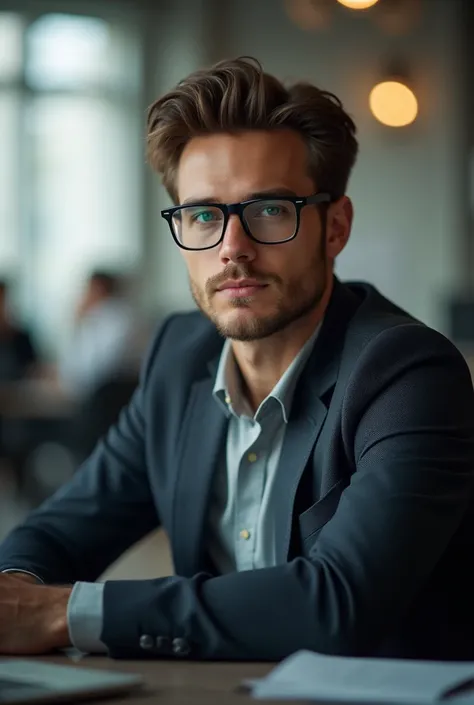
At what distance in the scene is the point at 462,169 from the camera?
927 centimetres

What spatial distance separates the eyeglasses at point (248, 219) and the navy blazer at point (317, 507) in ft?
0.54

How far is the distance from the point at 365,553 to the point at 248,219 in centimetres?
61

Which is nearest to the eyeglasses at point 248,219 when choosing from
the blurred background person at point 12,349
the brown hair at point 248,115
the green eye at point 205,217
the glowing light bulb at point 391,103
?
the green eye at point 205,217

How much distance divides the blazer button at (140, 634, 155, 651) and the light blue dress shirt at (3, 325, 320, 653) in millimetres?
468

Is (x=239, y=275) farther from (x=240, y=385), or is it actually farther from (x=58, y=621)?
(x=58, y=621)

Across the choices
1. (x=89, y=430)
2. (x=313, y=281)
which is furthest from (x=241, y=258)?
(x=89, y=430)

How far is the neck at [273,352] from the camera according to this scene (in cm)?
199

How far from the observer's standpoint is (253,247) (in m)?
1.88

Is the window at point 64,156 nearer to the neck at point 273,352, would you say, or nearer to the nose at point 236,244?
the neck at point 273,352

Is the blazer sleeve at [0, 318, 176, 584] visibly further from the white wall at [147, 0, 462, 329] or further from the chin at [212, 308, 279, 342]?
the white wall at [147, 0, 462, 329]

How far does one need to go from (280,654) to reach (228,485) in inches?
21.6

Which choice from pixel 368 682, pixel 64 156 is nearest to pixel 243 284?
pixel 368 682

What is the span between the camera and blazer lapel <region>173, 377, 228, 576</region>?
6.36 feet

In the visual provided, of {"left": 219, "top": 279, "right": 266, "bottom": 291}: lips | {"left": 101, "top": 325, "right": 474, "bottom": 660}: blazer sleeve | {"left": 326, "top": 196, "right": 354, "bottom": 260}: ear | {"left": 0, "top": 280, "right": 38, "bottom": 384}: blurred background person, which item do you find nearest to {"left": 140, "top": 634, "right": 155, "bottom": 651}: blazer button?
{"left": 101, "top": 325, "right": 474, "bottom": 660}: blazer sleeve
